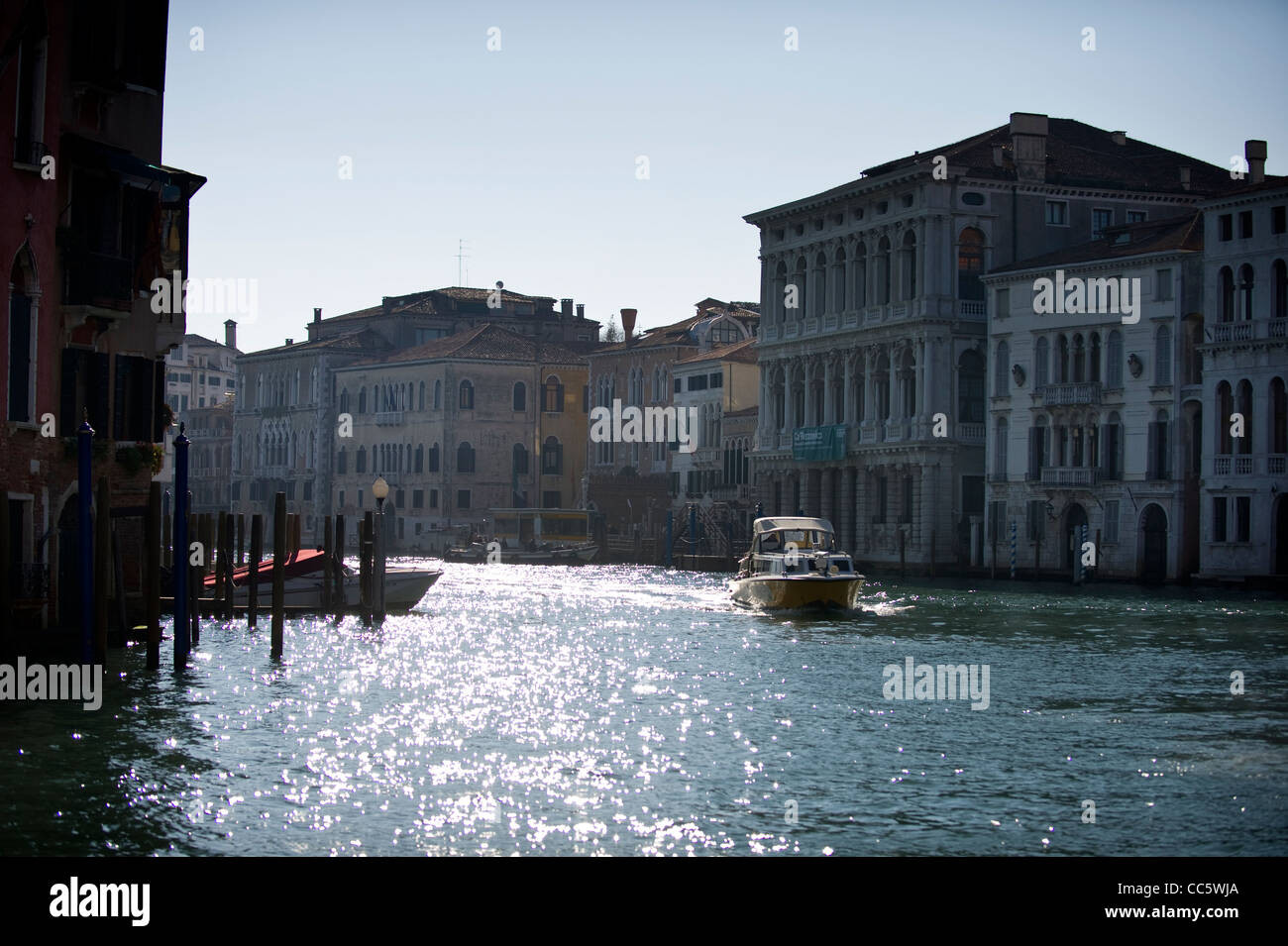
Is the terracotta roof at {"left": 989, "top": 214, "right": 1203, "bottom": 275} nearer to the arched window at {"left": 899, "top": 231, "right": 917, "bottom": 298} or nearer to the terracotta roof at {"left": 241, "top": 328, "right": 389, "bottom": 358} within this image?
the arched window at {"left": 899, "top": 231, "right": 917, "bottom": 298}

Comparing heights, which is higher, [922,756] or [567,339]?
[567,339]

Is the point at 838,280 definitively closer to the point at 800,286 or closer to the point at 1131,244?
the point at 800,286

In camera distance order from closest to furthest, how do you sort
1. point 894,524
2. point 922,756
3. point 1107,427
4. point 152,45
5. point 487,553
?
point 922,756 < point 152,45 < point 1107,427 < point 894,524 < point 487,553

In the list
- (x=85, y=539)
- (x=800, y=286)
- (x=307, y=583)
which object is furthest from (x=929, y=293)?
(x=85, y=539)

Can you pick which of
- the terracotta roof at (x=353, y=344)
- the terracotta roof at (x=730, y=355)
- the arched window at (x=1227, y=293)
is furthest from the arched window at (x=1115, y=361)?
the terracotta roof at (x=353, y=344)

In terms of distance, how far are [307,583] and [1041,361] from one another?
2466cm

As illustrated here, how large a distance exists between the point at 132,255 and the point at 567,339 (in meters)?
64.3

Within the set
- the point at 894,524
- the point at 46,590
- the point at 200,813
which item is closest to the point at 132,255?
the point at 46,590

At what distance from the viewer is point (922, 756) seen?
59.9ft

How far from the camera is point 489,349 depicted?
8175 centimetres

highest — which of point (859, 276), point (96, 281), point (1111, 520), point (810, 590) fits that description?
point (859, 276)

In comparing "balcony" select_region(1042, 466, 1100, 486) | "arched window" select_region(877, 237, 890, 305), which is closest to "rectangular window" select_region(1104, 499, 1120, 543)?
"balcony" select_region(1042, 466, 1100, 486)

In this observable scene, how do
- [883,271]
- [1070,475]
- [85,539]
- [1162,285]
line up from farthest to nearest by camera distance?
[883,271]
[1070,475]
[1162,285]
[85,539]
